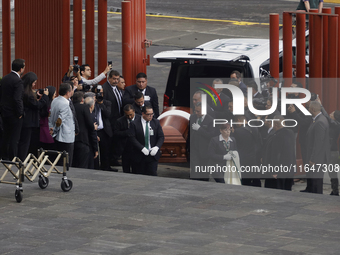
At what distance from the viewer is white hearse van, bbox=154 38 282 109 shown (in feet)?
40.0

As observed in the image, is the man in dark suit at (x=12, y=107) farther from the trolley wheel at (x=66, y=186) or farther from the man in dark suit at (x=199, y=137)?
the man in dark suit at (x=199, y=137)

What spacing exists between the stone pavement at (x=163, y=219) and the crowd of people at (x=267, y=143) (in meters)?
0.69

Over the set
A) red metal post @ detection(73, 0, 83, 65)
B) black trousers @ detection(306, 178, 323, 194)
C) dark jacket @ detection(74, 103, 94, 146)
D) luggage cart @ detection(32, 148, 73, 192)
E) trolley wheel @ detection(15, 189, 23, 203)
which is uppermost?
red metal post @ detection(73, 0, 83, 65)

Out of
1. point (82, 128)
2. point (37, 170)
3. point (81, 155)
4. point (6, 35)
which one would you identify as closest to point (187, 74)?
point (82, 128)

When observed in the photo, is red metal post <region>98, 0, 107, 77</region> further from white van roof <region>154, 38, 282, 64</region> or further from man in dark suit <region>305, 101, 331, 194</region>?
man in dark suit <region>305, 101, 331, 194</region>

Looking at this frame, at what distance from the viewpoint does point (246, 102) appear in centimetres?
1128

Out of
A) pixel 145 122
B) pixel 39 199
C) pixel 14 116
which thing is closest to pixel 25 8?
pixel 14 116

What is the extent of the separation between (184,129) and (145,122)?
118cm

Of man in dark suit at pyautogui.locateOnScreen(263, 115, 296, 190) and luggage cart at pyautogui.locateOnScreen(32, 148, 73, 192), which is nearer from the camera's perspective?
luggage cart at pyautogui.locateOnScreen(32, 148, 73, 192)

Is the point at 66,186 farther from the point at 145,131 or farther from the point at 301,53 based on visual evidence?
the point at 301,53

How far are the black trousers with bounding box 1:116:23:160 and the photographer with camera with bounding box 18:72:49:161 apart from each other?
0.09 metres

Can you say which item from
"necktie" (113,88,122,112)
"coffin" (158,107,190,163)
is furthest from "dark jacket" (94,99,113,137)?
"coffin" (158,107,190,163)

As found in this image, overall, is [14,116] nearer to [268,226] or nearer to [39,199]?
[39,199]

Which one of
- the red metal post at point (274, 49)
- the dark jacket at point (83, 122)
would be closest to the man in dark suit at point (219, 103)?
the red metal post at point (274, 49)
